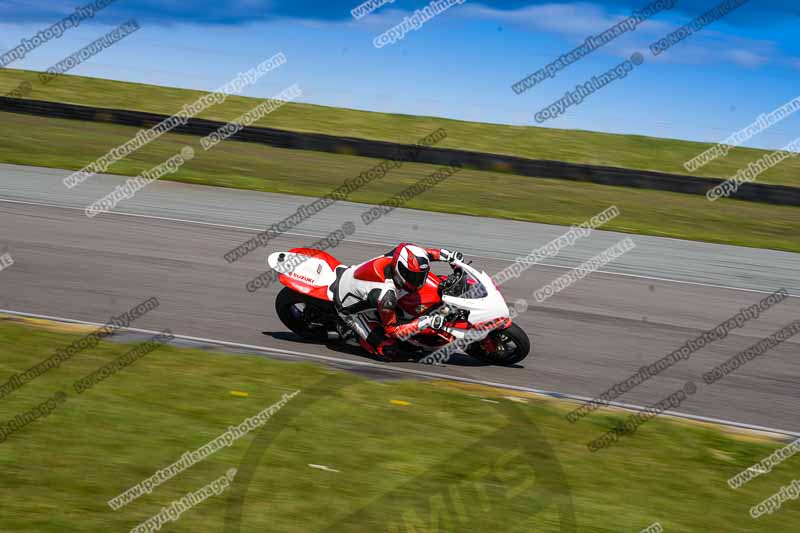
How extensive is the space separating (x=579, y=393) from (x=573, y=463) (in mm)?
2285

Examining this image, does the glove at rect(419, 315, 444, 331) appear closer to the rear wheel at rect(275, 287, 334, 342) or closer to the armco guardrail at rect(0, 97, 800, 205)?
the rear wheel at rect(275, 287, 334, 342)

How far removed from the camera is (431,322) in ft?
30.2

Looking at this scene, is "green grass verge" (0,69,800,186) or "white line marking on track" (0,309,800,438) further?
"green grass verge" (0,69,800,186)

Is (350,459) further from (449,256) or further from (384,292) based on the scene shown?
(449,256)

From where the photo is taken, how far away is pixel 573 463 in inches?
279

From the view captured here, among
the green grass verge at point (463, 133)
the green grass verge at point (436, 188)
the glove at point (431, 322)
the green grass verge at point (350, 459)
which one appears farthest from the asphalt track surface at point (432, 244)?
the green grass verge at point (463, 133)

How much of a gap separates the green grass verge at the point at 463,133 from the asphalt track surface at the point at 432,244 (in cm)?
1256

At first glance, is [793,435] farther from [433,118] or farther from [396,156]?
[433,118]

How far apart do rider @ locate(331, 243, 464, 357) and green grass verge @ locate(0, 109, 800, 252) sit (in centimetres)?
1163

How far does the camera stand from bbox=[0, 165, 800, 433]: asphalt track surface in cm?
1000

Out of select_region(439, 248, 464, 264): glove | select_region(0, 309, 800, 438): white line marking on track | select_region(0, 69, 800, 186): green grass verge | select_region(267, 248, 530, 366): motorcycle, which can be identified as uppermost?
select_region(439, 248, 464, 264): glove

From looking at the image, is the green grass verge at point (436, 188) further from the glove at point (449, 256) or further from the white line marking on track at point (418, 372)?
the white line marking on track at point (418, 372)

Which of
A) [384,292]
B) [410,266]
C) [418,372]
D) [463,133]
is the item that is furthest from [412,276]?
[463,133]

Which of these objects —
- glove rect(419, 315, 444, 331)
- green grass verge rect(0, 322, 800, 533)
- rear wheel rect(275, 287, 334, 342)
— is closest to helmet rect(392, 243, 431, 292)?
glove rect(419, 315, 444, 331)
